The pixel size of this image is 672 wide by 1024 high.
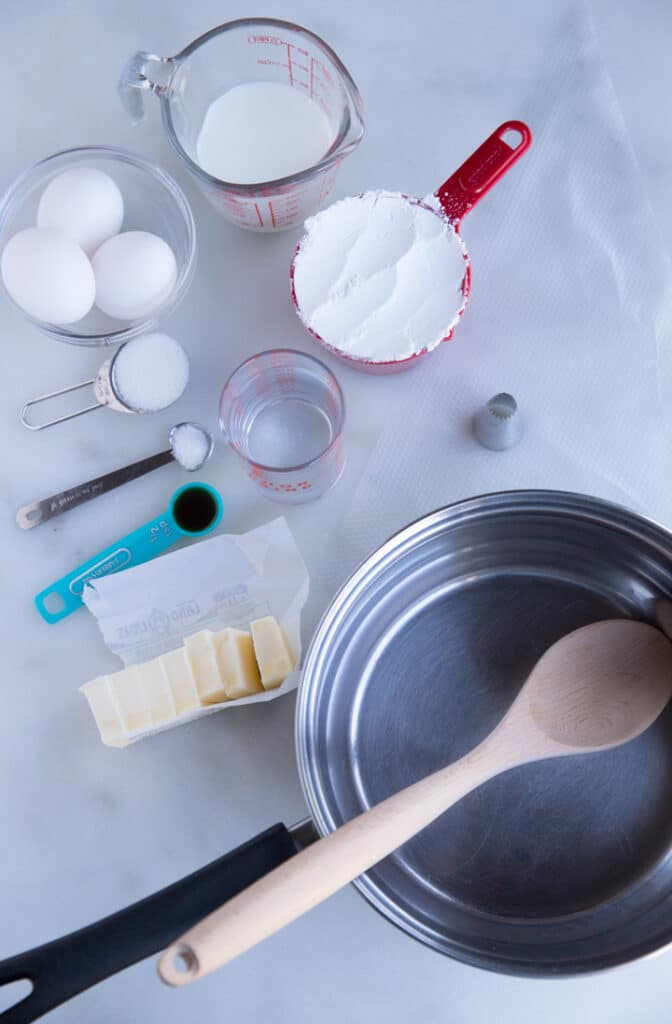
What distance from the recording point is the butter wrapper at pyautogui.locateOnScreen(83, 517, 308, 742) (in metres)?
0.89

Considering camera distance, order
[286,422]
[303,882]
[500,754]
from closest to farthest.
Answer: [303,882], [500,754], [286,422]

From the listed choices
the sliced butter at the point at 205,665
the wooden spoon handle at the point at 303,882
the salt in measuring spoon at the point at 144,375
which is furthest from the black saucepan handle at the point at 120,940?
the salt in measuring spoon at the point at 144,375

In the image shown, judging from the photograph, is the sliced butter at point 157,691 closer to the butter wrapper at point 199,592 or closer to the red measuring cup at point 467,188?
the butter wrapper at point 199,592

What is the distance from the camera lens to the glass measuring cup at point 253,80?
861 millimetres

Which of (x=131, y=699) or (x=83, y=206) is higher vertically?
(x=83, y=206)

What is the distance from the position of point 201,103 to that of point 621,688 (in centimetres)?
70

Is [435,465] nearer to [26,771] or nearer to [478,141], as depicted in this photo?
[478,141]

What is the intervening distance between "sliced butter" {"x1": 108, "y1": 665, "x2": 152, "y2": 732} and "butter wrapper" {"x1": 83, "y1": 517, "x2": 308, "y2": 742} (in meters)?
0.05

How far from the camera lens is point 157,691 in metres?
0.84

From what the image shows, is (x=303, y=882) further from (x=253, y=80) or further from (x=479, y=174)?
(x=253, y=80)

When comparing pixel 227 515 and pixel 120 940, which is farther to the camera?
pixel 227 515

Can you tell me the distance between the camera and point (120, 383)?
35.9 inches

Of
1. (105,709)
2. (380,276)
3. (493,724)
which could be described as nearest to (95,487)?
(105,709)

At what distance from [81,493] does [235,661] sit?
0.24 metres
